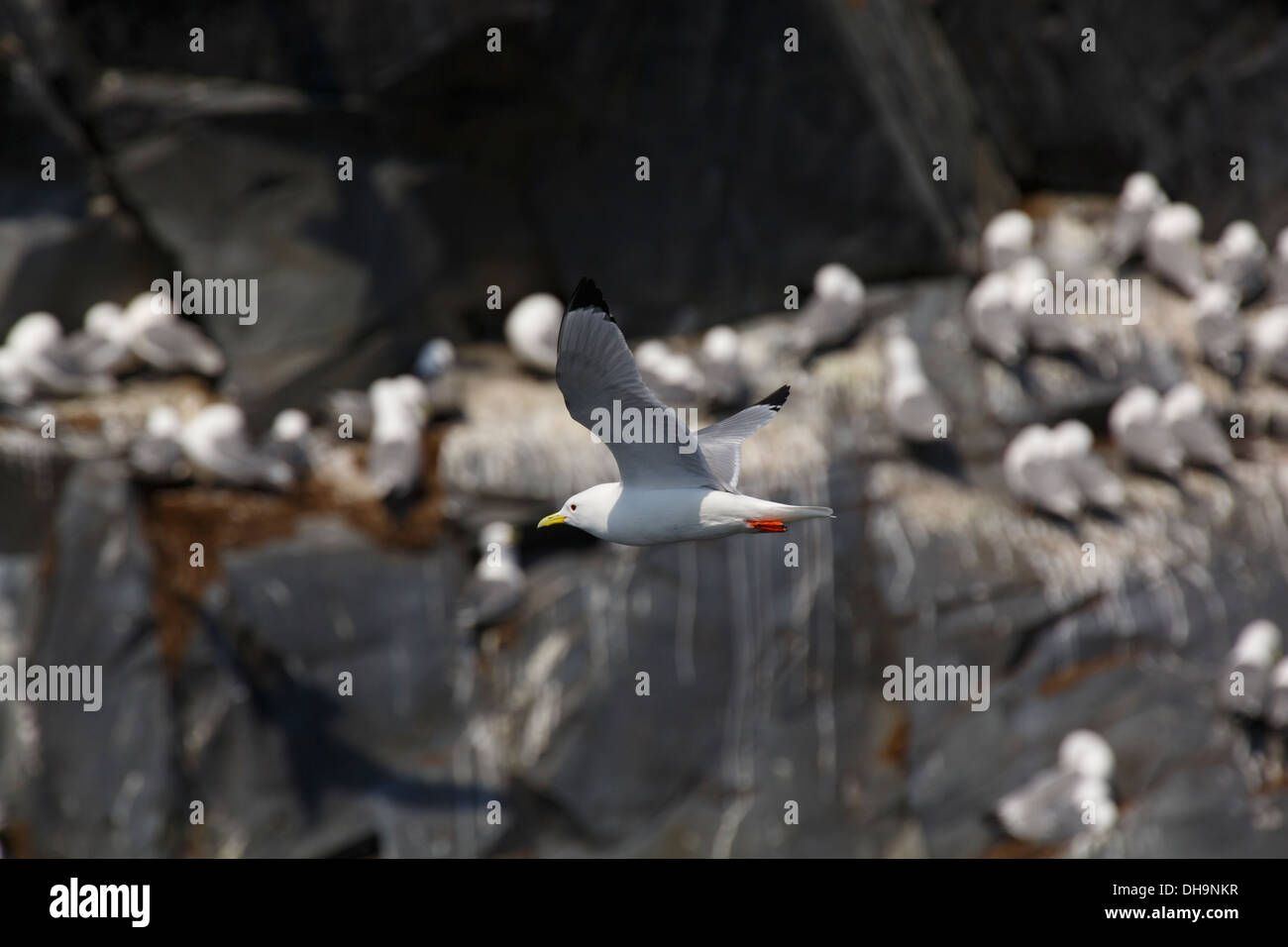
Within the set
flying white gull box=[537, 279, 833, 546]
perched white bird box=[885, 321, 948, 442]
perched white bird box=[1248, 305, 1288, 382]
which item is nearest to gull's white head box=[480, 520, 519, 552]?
perched white bird box=[885, 321, 948, 442]

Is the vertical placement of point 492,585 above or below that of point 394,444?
below

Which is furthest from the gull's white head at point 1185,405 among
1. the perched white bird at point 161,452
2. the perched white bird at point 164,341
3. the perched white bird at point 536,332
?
the perched white bird at point 164,341

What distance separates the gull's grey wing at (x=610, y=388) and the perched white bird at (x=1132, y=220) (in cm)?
622

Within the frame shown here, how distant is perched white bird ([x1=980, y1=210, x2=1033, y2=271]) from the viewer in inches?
371

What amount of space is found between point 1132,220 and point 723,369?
3.05 meters

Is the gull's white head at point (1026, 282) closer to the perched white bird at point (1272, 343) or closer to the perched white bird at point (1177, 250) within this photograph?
the perched white bird at point (1177, 250)

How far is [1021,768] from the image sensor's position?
8.23 m

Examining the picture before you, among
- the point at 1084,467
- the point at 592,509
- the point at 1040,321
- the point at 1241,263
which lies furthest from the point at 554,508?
the point at 1241,263

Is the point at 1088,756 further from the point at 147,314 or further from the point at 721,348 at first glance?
the point at 147,314

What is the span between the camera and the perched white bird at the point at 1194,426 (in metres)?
8.60

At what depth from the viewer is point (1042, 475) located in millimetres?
8320

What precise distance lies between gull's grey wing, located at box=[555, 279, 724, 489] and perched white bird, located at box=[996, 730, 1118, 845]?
4.24 metres
